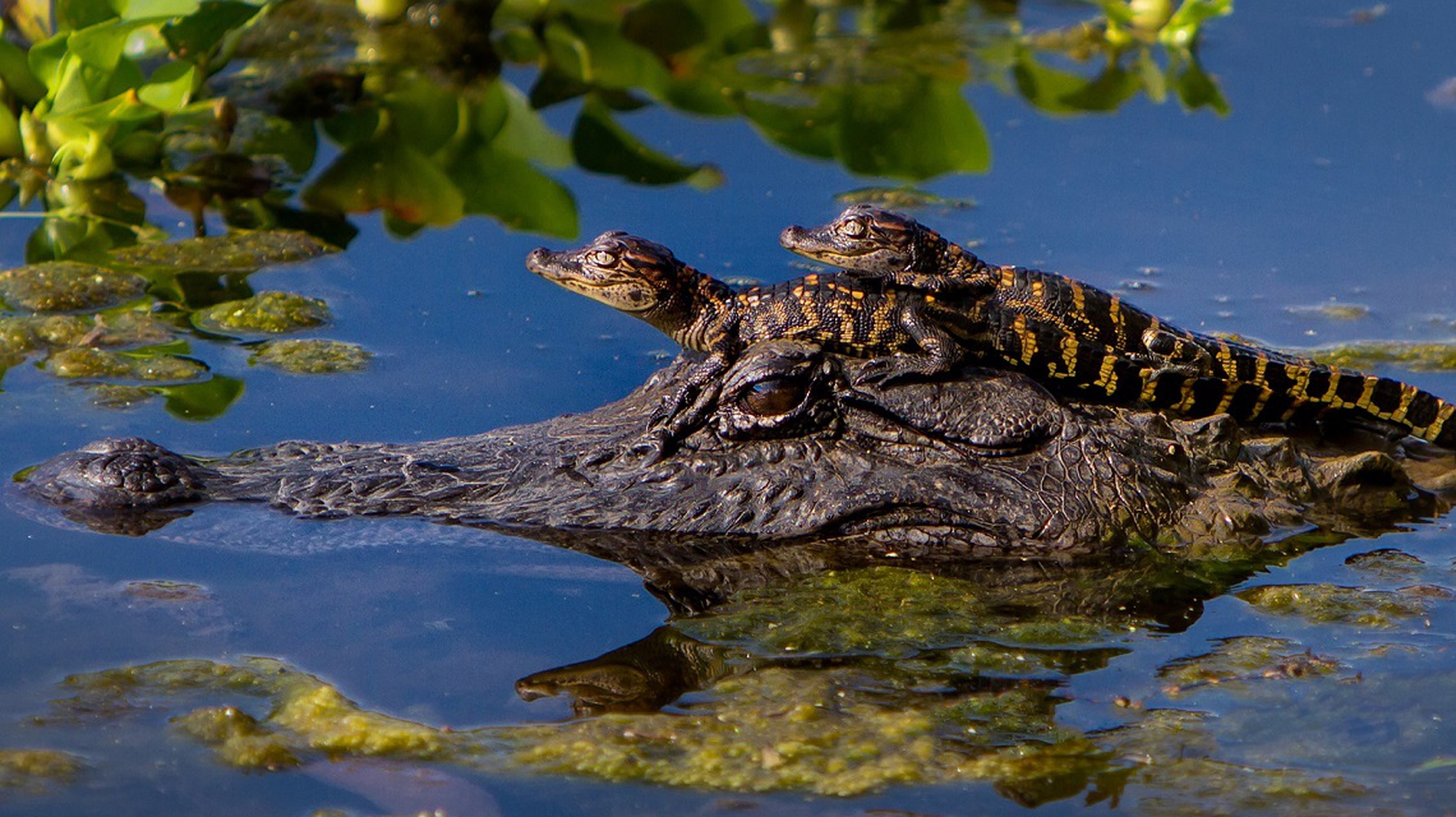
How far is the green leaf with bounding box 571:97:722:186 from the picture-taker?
895cm

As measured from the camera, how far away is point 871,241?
562 cm

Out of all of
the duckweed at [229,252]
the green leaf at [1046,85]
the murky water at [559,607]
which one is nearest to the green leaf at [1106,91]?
the green leaf at [1046,85]

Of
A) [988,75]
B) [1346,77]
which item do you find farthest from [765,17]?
[1346,77]

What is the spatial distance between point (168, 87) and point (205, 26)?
1.49 feet

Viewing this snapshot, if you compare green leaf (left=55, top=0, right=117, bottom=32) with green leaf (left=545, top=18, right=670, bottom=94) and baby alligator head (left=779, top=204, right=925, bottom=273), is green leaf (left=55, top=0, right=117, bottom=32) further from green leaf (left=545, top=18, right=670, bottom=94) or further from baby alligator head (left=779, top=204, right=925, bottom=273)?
baby alligator head (left=779, top=204, right=925, bottom=273)

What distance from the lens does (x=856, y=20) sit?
11.5m

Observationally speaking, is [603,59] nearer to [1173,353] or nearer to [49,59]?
[49,59]

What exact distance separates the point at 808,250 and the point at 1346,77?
6347 mm

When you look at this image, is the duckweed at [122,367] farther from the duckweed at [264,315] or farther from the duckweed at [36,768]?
the duckweed at [36,768]

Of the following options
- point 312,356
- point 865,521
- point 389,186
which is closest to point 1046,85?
point 389,186

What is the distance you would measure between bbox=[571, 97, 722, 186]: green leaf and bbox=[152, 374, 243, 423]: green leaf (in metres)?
3.00

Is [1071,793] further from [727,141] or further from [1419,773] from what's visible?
[727,141]

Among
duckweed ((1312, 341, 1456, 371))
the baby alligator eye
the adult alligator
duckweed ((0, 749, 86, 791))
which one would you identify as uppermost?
duckweed ((1312, 341, 1456, 371))

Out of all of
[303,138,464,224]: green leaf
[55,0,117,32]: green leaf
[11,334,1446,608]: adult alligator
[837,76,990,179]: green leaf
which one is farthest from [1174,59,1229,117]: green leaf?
[55,0,117,32]: green leaf
